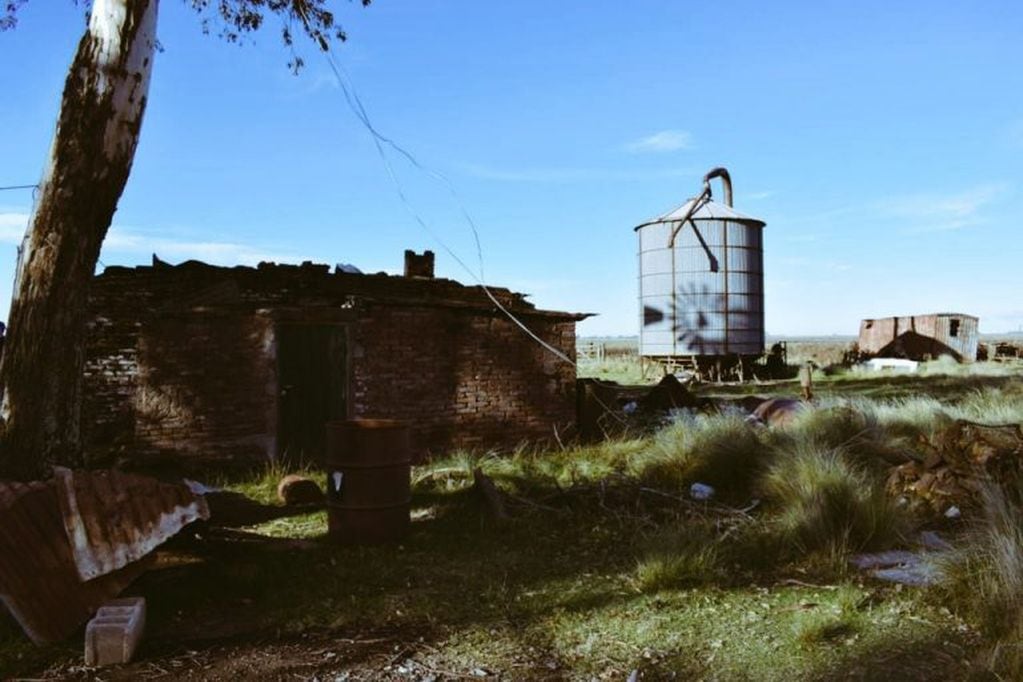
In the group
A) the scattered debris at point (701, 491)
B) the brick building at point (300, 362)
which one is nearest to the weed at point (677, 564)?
the scattered debris at point (701, 491)

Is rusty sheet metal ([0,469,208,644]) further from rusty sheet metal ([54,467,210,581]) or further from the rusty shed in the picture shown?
the rusty shed

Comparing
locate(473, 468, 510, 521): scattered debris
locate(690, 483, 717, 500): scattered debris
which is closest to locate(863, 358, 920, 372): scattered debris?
locate(690, 483, 717, 500): scattered debris

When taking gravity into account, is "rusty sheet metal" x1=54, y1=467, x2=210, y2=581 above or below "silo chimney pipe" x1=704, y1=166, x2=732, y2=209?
below

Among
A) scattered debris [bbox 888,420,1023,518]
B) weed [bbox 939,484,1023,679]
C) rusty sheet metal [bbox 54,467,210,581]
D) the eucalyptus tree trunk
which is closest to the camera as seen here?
weed [bbox 939,484,1023,679]

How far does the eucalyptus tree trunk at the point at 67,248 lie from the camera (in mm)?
5656

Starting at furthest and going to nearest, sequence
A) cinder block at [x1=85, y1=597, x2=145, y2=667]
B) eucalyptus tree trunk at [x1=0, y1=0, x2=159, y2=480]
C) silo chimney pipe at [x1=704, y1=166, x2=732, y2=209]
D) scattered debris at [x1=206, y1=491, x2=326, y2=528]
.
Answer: silo chimney pipe at [x1=704, y1=166, x2=732, y2=209]
scattered debris at [x1=206, y1=491, x2=326, y2=528]
eucalyptus tree trunk at [x1=0, y1=0, x2=159, y2=480]
cinder block at [x1=85, y1=597, x2=145, y2=667]

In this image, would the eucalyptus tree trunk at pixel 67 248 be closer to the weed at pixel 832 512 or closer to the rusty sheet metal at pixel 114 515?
the rusty sheet metal at pixel 114 515

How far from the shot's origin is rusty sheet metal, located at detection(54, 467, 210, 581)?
466 cm

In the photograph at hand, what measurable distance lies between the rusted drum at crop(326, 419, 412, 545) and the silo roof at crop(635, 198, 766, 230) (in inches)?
723

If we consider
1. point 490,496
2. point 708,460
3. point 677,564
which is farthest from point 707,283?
point 677,564

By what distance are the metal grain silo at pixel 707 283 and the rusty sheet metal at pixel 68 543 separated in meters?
20.1

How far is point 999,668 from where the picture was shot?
374 centimetres

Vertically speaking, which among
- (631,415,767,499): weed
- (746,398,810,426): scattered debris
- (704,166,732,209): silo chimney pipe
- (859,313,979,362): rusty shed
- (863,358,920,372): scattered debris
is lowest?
(631,415,767,499): weed

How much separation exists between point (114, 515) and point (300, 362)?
5.78 m
